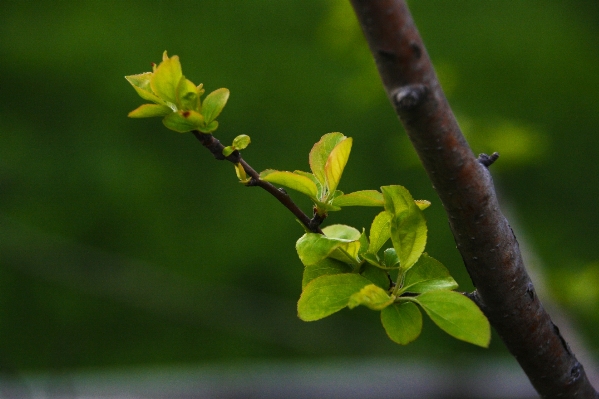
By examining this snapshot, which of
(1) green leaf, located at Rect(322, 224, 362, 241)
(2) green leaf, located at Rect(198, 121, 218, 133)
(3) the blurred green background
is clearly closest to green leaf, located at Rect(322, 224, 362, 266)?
(1) green leaf, located at Rect(322, 224, 362, 241)

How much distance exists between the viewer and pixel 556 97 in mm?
2338

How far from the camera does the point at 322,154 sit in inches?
17.5

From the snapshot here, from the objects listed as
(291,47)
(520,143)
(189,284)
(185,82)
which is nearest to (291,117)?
(291,47)

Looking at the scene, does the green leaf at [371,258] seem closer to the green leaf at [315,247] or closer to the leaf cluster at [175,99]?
the green leaf at [315,247]

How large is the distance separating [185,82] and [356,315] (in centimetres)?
172

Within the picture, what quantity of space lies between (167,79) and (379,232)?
192 millimetres

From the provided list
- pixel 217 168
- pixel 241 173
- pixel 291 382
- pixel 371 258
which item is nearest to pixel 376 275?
pixel 371 258

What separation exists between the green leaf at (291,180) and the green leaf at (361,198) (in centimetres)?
2

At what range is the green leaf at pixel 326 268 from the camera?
439mm

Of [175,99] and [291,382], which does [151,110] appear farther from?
[291,382]

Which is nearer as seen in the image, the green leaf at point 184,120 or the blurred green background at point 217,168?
the green leaf at point 184,120

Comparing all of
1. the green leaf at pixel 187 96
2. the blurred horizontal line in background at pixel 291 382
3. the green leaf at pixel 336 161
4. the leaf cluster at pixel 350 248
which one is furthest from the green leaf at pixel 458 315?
the blurred horizontal line in background at pixel 291 382

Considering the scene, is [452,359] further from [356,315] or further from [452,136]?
[452,136]

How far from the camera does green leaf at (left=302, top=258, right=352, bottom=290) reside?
1.44 ft
